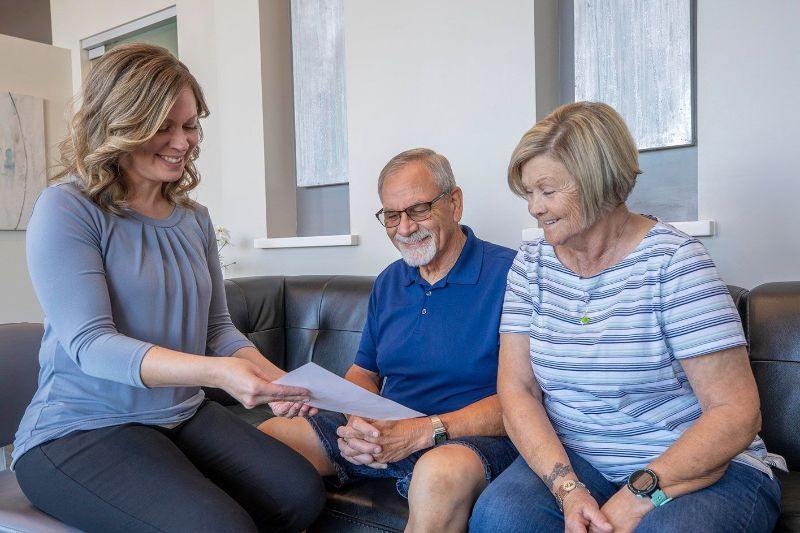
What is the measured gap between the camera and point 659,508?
1184 millimetres

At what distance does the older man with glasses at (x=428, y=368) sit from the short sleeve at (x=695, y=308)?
0.50m

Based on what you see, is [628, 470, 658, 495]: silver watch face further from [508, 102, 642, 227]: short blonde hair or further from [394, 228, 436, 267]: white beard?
[394, 228, 436, 267]: white beard

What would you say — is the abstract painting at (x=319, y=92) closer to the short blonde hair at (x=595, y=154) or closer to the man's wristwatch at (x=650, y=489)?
the short blonde hair at (x=595, y=154)

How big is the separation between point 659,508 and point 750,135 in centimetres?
137

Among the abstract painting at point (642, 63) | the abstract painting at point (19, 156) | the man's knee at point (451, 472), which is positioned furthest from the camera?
the abstract painting at point (19, 156)

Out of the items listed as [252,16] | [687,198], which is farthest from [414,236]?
[252,16]

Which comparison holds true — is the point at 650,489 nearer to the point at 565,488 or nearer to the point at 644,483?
the point at 644,483

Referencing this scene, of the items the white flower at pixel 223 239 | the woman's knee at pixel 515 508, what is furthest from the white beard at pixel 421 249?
the white flower at pixel 223 239

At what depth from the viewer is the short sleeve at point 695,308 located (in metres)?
1.22

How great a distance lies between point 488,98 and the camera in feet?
8.38

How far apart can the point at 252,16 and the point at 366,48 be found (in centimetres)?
83

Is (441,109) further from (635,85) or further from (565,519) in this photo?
(565,519)

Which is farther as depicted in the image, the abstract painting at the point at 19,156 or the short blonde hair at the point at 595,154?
the abstract painting at the point at 19,156

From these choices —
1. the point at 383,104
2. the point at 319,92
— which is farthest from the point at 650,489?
the point at 319,92
